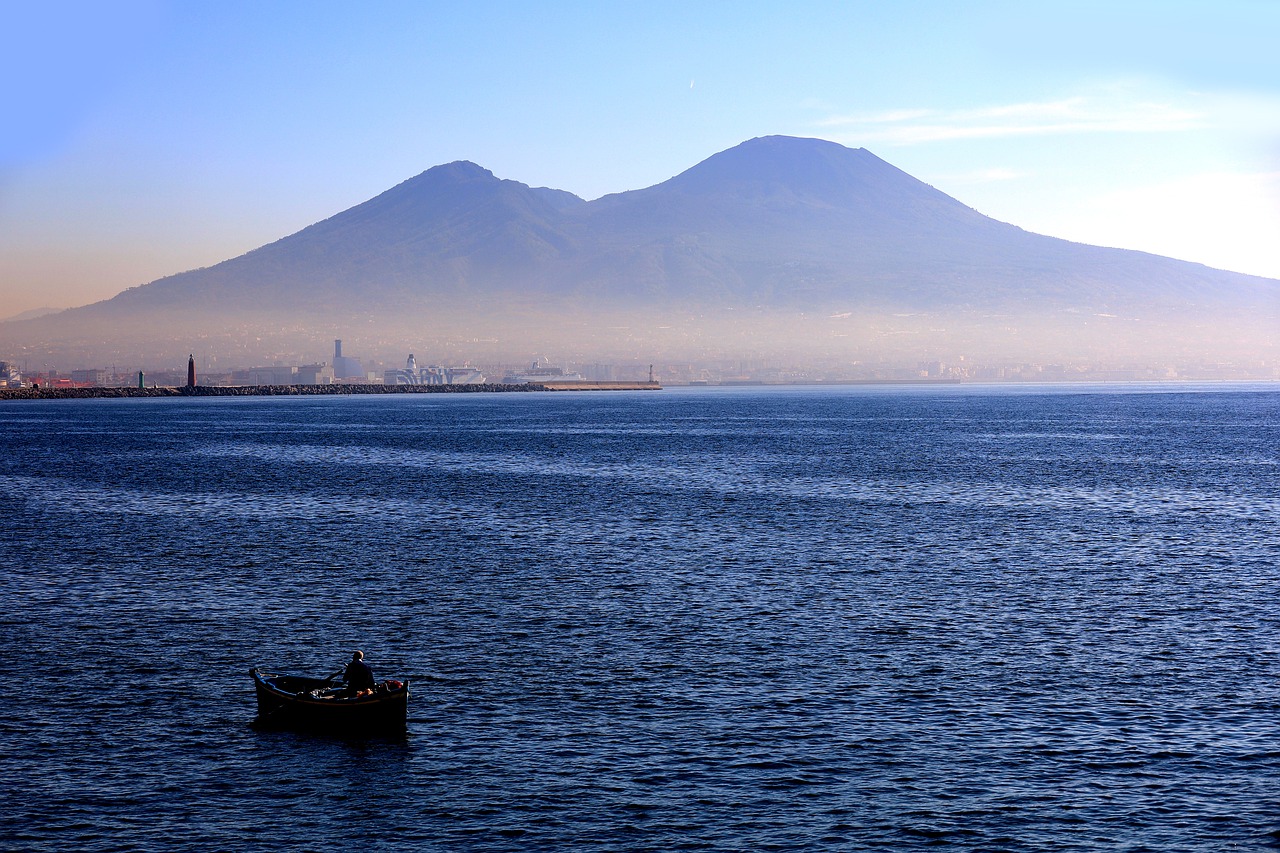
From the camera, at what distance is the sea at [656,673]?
83.6ft

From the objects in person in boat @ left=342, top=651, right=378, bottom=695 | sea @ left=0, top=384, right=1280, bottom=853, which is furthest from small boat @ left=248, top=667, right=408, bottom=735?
sea @ left=0, top=384, right=1280, bottom=853

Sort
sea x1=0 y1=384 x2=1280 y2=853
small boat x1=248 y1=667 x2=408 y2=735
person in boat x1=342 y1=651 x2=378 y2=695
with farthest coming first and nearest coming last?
person in boat x1=342 y1=651 x2=378 y2=695
small boat x1=248 y1=667 x2=408 y2=735
sea x1=0 y1=384 x2=1280 y2=853

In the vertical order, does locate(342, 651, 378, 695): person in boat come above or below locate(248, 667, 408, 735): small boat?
above

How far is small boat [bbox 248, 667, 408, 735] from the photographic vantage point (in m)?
30.9

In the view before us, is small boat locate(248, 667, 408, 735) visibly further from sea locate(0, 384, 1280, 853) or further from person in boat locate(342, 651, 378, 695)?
sea locate(0, 384, 1280, 853)

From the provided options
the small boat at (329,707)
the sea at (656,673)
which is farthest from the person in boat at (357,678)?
the sea at (656,673)

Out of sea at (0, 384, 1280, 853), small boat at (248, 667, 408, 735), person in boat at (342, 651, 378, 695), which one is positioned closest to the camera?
sea at (0, 384, 1280, 853)

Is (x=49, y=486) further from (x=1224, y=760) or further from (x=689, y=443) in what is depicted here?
(x=1224, y=760)

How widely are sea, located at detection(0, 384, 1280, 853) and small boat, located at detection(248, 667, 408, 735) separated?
61 cm

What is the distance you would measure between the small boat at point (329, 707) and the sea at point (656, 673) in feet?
2.00

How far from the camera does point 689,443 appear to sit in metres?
159

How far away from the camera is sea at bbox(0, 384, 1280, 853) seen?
25.5m

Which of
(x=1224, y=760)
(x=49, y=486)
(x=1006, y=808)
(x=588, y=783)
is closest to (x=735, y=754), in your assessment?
(x=588, y=783)

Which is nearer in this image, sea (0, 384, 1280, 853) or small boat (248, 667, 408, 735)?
sea (0, 384, 1280, 853)
